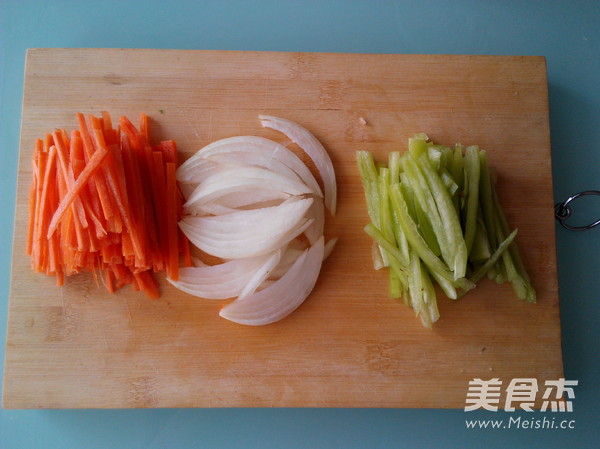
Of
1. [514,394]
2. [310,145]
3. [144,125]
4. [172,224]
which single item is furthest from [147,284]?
[514,394]

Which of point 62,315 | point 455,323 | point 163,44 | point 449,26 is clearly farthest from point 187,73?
point 455,323

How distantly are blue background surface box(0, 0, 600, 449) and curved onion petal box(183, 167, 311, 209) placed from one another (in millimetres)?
815

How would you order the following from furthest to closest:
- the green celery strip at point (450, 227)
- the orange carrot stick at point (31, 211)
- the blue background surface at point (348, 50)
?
the blue background surface at point (348, 50)
the orange carrot stick at point (31, 211)
the green celery strip at point (450, 227)

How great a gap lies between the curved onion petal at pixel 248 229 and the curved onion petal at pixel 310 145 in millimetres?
175

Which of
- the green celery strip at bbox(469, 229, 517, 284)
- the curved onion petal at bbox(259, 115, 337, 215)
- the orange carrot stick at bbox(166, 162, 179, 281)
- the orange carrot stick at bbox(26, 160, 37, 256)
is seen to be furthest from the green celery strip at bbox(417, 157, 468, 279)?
the orange carrot stick at bbox(26, 160, 37, 256)

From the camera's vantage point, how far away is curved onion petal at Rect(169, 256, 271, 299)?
7.01ft

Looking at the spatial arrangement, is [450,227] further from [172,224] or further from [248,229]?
[172,224]

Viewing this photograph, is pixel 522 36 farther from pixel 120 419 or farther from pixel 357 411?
pixel 120 419

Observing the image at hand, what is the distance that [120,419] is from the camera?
236cm

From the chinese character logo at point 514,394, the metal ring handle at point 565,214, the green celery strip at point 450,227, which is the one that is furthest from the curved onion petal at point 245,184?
the metal ring handle at point 565,214

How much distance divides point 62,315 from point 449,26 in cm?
242

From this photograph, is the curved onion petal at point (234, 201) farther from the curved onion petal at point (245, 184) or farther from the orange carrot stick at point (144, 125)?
the orange carrot stick at point (144, 125)

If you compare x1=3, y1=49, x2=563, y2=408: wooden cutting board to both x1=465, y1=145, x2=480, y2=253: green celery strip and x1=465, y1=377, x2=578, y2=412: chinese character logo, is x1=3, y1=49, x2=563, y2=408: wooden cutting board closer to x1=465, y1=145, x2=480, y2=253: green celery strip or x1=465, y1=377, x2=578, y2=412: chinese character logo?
x1=465, y1=377, x2=578, y2=412: chinese character logo

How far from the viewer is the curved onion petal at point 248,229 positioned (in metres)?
2.08
